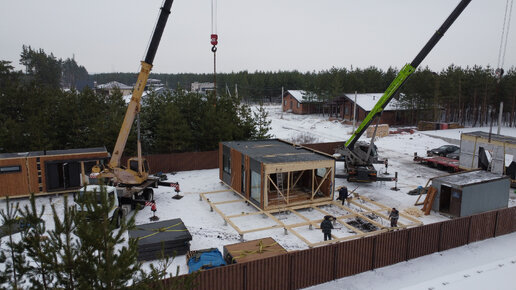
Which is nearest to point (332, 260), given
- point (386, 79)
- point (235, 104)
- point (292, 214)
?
point (292, 214)

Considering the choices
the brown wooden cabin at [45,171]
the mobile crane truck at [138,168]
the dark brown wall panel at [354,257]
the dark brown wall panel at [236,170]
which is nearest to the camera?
the dark brown wall panel at [354,257]

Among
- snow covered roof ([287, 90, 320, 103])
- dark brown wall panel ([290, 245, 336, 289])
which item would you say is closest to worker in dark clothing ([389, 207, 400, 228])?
dark brown wall panel ([290, 245, 336, 289])

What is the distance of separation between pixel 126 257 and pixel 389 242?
9981mm

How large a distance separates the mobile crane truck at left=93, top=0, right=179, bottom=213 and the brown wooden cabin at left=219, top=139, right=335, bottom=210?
4.69 m

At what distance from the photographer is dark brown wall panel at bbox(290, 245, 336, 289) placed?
37.9ft

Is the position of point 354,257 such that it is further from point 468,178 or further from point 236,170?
point 468,178

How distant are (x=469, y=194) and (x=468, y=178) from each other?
5.33 feet

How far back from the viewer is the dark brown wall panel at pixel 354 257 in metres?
12.3

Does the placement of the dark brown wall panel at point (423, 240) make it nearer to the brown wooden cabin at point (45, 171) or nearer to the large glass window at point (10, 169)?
the brown wooden cabin at point (45, 171)

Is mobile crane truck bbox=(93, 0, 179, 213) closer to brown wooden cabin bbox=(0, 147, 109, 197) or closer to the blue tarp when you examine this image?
brown wooden cabin bbox=(0, 147, 109, 197)

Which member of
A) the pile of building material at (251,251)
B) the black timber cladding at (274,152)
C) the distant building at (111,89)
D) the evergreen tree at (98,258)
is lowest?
the pile of building material at (251,251)

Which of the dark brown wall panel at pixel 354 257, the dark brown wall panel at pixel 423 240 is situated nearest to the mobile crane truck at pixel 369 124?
the dark brown wall panel at pixel 423 240

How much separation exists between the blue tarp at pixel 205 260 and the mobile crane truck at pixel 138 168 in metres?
6.76

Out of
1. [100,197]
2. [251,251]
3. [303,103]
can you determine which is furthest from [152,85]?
[303,103]
